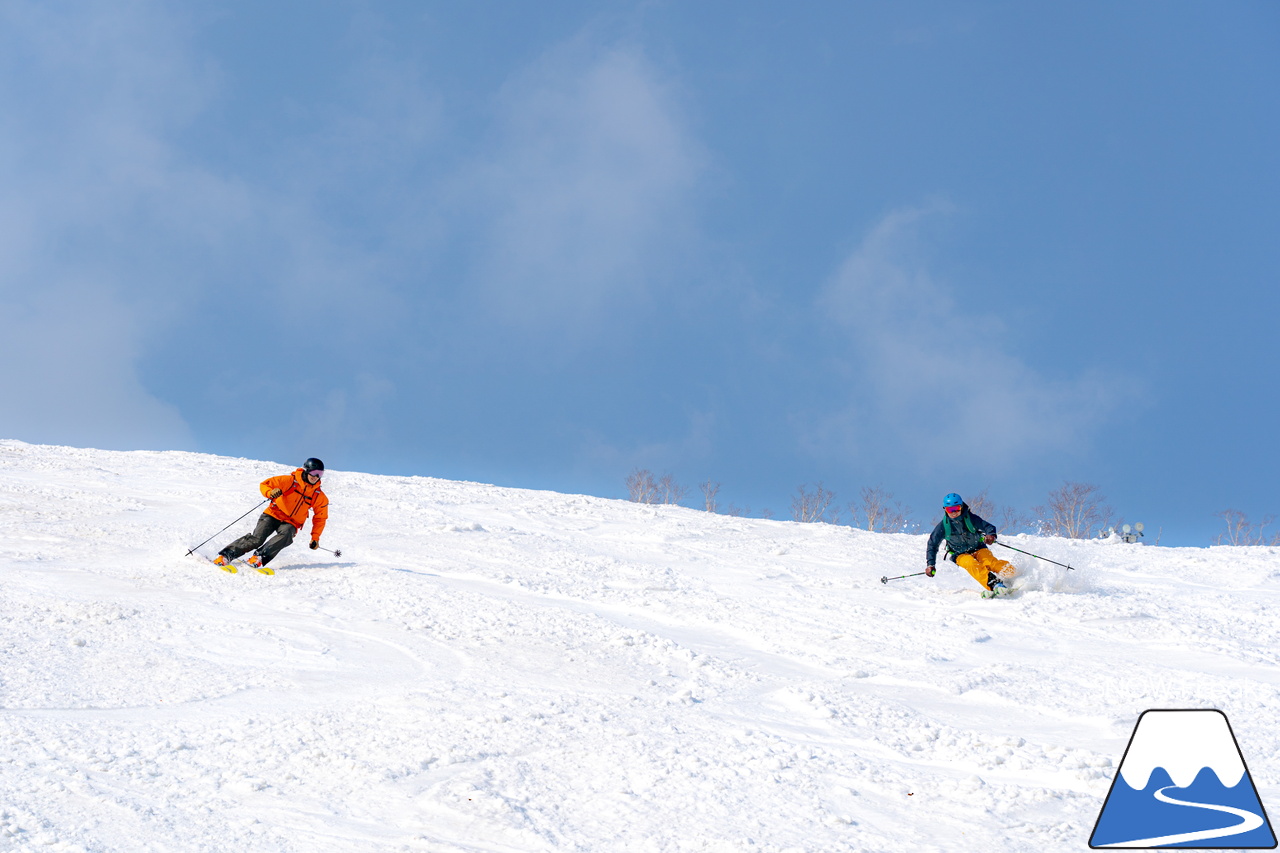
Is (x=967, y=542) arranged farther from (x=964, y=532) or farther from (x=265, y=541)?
(x=265, y=541)

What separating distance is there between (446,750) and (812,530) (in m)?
14.3

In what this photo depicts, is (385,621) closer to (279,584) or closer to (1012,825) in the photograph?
(279,584)

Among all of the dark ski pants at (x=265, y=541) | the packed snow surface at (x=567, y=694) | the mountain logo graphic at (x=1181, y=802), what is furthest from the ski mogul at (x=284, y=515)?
the mountain logo graphic at (x=1181, y=802)

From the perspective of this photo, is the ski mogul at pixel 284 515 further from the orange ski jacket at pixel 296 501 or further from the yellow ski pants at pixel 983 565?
the yellow ski pants at pixel 983 565

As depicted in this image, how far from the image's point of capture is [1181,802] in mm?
4082

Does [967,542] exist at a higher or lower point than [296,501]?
higher

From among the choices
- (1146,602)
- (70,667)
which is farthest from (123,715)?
(1146,602)

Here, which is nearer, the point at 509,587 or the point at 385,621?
the point at 385,621

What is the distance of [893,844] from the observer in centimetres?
407

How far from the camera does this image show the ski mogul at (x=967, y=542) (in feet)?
39.6

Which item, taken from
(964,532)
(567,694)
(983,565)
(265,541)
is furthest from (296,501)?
(983,565)

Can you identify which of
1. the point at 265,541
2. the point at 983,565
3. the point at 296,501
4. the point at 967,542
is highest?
the point at 967,542

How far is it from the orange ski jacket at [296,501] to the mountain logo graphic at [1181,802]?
9952mm

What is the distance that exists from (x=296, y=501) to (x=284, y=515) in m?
0.25
